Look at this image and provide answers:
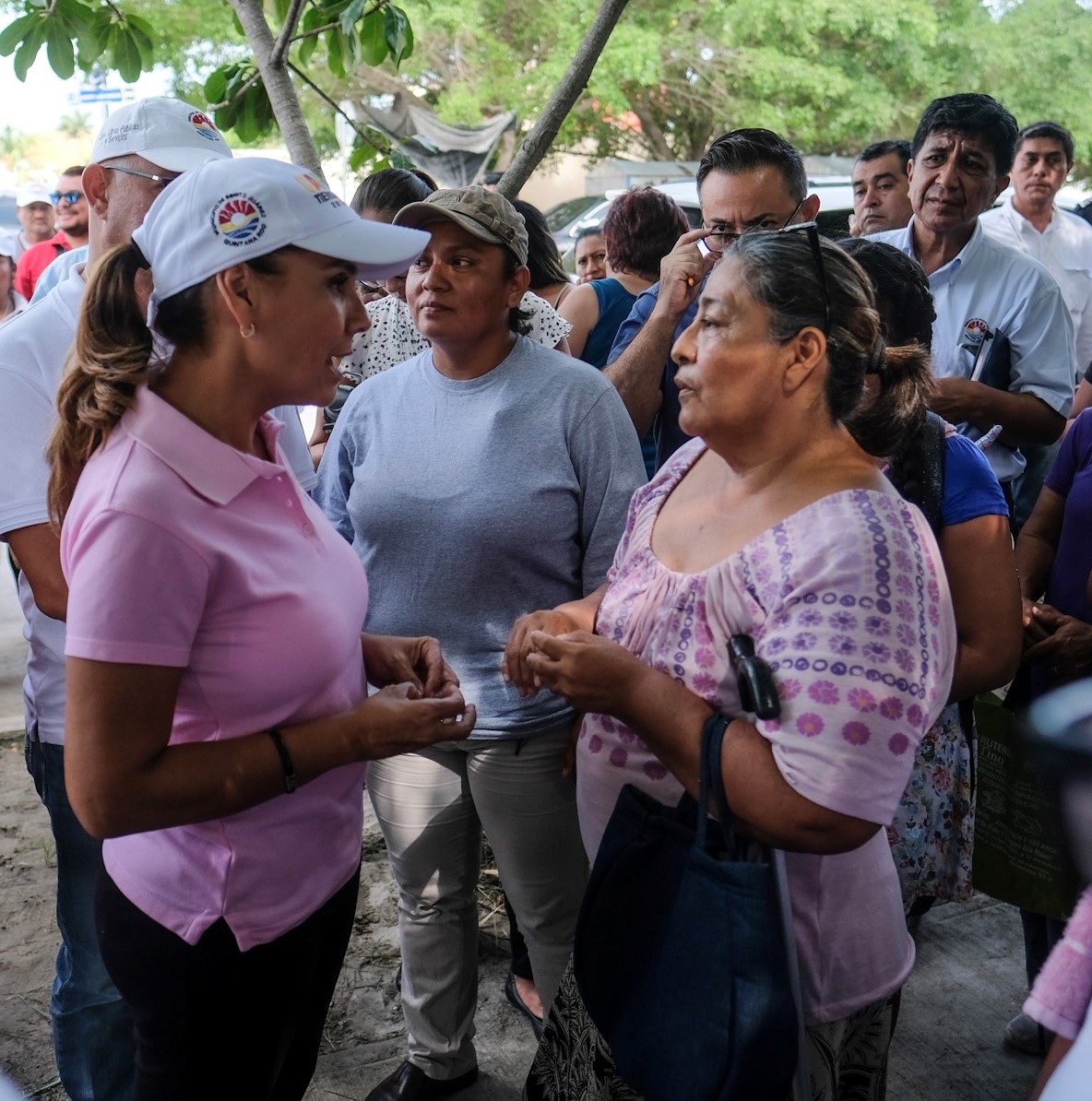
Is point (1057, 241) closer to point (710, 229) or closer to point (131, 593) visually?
point (710, 229)

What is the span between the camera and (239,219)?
155 centimetres

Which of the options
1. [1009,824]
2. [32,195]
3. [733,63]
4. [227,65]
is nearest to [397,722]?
[1009,824]

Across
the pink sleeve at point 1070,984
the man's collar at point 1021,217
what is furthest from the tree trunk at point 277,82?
the man's collar at point 1021,217

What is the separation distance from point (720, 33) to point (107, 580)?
1983 centimetres

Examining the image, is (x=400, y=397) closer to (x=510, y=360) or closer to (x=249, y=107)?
(x=510, y=360)

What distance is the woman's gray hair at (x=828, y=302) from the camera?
5.56ft

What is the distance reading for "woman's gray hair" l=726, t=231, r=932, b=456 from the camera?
1694 millimetres

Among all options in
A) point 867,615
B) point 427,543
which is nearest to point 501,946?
point 427,543

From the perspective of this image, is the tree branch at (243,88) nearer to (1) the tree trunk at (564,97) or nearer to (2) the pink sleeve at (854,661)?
(1) the tree trunk at (564,97)

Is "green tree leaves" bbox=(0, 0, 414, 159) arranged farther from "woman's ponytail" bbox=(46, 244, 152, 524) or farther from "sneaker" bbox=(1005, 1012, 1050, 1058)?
"sneaker" bbox=(1005, 1012, 1050, 1058)

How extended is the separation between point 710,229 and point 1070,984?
2218mm

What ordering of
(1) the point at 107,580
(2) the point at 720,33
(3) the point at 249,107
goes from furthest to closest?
1. (2) the point at 720,33
2. (3) the point at 249,107
3. (1) the point at 107,580

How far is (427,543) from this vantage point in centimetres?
249

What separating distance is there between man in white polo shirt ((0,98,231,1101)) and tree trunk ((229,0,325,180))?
100 cm
